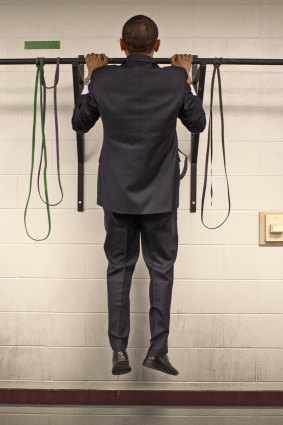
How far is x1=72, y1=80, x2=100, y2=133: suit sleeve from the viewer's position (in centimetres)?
205

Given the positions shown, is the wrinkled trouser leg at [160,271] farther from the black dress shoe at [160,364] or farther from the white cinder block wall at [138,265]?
the white cinder block wall at [138,265]

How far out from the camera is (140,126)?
6.46 ft

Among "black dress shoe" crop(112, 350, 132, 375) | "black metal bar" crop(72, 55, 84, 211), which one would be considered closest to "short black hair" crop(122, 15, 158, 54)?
"black metal bar" crop(72, 55, 84, 211)

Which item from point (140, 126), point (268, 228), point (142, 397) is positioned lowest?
point (142, 397)

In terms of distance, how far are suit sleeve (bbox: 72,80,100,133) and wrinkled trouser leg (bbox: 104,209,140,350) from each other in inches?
16.3

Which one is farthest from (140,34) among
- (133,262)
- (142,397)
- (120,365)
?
(142,397)

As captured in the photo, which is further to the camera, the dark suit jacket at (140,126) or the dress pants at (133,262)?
the dress pants at (133,262)

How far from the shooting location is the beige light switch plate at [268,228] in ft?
8.63

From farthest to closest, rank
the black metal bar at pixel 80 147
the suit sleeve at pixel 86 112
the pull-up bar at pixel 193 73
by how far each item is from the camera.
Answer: the black metal bar at pixel 80 147 → the pull-up bar at pixel 193 73 → the suit sleeve at pixel 86 112

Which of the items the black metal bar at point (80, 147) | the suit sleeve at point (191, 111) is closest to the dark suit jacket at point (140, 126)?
the suit sleeve at point (191, 111)

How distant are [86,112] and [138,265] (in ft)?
3.26

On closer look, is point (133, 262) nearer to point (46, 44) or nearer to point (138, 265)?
point (138, 265)

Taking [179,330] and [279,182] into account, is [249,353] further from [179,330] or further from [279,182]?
[279,182]

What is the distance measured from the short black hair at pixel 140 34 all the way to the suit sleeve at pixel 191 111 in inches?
8.0
